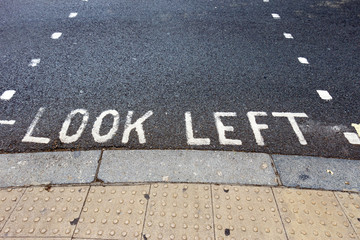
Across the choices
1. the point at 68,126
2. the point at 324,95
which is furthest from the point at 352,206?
the point at 68,126

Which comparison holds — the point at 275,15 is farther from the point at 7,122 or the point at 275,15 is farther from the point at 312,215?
the point at 7,122

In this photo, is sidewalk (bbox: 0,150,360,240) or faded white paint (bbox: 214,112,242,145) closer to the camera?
sidewalk (bbox: 0,150,360,240)

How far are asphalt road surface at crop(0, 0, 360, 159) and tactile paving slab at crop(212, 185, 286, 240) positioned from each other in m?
0.61

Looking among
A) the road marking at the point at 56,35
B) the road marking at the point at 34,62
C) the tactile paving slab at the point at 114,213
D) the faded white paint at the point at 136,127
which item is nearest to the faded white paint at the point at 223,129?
the faded white paint at the point at 136,127

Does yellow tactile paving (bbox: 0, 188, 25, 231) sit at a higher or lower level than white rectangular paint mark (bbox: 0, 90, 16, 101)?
lower

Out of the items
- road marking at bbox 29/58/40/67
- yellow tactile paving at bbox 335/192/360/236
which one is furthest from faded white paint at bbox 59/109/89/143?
yellow tactile paving at bbox 335/192/360/236

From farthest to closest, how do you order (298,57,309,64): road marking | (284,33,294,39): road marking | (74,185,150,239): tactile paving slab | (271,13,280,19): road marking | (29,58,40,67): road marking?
(271,13,280,19): road marking < (284,33,294,39): road marking < (298,57,309,64): road marking < (29,58,40,67): road marking < (74,185,150,239): tactile paving slab

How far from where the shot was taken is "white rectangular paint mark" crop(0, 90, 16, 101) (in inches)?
140

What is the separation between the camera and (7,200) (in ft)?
7.84

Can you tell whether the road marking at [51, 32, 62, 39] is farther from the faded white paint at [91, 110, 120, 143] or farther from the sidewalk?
the sidewalk

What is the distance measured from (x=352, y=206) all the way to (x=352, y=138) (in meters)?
1.02

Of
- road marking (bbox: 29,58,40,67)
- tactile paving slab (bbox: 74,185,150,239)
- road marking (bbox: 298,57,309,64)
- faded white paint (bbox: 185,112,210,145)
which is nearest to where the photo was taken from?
tactile paving slab (bbox: 74,185,150,239)

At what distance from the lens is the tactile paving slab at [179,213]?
7.09 ft

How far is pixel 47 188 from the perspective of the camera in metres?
2.50
